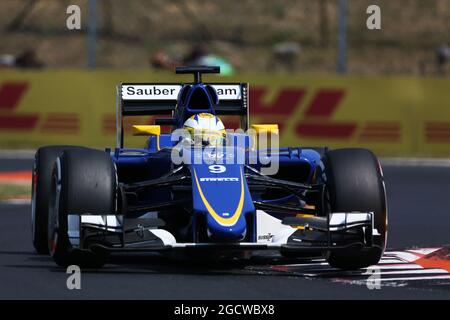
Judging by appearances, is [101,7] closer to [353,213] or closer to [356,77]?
[356,77]

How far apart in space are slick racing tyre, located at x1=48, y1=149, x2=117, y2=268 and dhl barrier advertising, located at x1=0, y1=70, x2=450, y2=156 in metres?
15.1

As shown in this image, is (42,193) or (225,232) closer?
(225,232)

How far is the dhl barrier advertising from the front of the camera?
26938 millimetres

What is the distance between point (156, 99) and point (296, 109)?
1330cm

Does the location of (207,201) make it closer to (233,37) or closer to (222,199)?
(222,199)

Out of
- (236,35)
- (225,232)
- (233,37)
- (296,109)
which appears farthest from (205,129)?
(236,35)

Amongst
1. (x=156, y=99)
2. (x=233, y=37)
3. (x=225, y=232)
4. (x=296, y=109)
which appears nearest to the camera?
(x=225, y=232)

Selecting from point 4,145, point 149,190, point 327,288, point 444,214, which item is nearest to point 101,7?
point 4,145

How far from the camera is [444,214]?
17406mm

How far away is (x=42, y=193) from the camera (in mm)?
12562

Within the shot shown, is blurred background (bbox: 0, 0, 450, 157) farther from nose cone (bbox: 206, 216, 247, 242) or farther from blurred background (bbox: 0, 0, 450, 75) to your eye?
nose cone (bbox: 206, 216, 247, 242)

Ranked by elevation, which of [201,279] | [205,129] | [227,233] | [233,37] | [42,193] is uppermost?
[233,37]

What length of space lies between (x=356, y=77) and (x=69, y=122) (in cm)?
601

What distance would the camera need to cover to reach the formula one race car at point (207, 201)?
36.0ft
